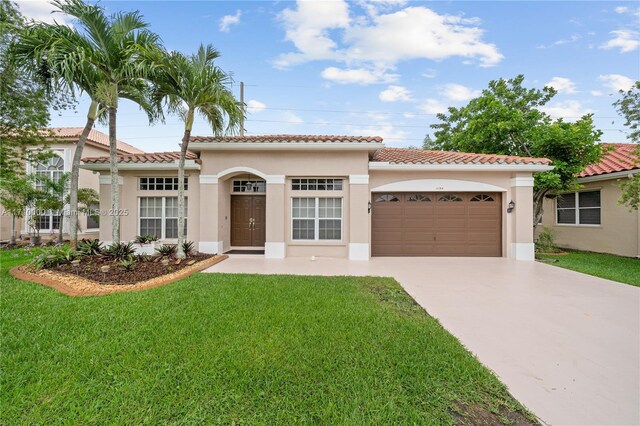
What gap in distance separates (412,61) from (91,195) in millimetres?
17258

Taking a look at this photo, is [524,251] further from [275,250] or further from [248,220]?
[248,220]

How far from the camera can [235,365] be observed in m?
3.04

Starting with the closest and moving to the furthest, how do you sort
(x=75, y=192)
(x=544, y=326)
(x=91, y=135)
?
(x=544, y=326) < (x=75, y=192) < (x=91, y=135)

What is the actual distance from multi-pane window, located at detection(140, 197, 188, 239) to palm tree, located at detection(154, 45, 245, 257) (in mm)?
2964

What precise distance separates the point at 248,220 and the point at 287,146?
3.95 m

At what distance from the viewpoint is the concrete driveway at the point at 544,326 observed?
2695 millimetres

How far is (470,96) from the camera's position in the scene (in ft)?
57.3

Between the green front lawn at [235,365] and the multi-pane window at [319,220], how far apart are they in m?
5.52

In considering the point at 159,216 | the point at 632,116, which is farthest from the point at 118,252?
the point at 632,116

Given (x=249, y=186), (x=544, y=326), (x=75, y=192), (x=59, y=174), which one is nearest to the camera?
(x=544, y=326)

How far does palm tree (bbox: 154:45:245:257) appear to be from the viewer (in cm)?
760

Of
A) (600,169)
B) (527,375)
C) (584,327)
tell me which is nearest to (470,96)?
(600,169)

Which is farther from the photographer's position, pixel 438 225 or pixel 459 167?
pixel 438 225

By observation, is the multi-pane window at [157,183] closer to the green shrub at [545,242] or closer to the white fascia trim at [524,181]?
the white fascia trim at [524,181]
